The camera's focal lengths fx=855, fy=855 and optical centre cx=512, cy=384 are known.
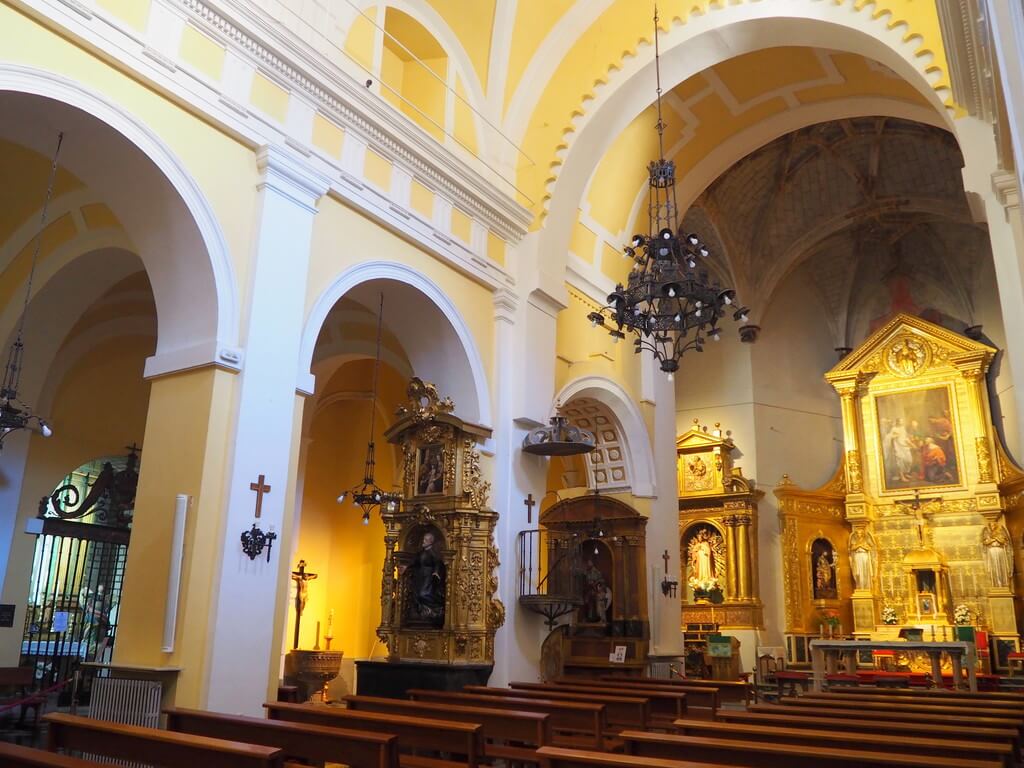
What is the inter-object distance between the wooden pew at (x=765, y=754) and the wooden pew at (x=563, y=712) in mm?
1373

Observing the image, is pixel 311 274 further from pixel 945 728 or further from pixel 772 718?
pixel 945 728

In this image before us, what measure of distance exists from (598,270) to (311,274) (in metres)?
5.69

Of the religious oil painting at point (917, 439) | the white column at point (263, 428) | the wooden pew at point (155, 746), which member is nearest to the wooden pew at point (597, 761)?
the wooden pew at point (155, 746)

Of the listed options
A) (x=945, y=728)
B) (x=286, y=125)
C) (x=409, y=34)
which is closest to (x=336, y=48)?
(x=286, y=125)

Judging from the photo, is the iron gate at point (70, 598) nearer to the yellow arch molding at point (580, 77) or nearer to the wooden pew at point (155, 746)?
the wooden pew at point (155, 746)

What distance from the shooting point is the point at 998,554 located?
663 inches

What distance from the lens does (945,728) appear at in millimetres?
4879

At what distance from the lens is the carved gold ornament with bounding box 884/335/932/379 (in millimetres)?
19141

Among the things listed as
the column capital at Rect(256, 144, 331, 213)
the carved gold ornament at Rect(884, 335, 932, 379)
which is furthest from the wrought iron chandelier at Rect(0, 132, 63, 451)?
the carved gold ornament at Rect(884, 335, 932, 379)

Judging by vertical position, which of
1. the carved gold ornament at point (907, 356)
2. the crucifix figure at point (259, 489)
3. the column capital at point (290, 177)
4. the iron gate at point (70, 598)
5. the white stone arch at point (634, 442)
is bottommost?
the iron gate at point (70, 598)

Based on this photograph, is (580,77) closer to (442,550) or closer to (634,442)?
(634,442)

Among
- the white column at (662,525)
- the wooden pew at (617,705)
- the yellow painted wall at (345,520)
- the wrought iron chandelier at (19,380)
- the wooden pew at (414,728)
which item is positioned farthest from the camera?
the yellow painted wall at (345,520)

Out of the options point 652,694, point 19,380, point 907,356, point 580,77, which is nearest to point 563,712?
point 652,694

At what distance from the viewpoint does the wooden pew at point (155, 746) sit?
138 inches
